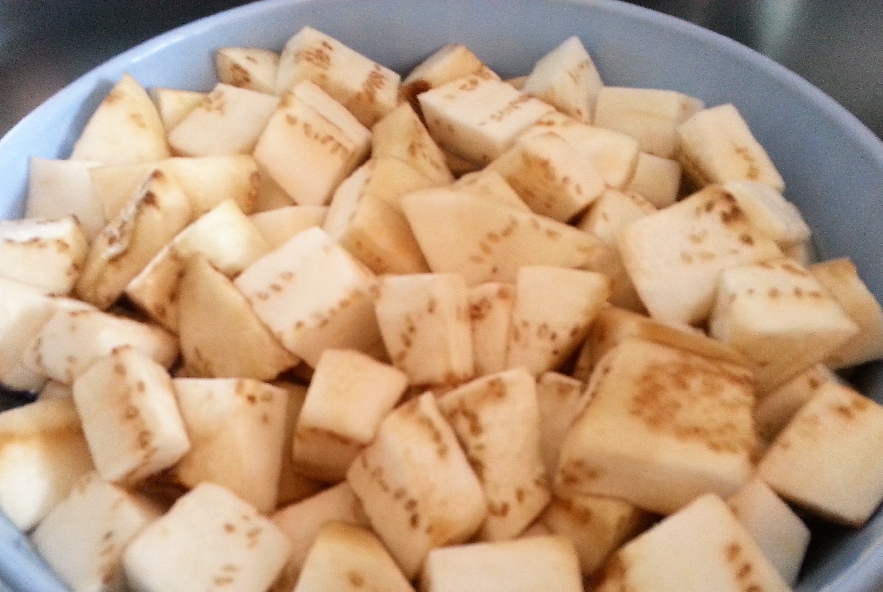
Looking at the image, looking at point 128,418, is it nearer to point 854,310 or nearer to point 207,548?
point 207,548

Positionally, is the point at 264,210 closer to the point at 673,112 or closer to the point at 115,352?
the point at 115,352

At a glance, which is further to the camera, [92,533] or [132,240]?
[132,240]

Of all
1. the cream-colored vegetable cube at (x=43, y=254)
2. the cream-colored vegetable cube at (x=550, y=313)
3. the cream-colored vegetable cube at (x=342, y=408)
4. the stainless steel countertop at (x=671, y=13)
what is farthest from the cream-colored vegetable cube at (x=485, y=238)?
the stainless steel countertop at (x=671, y=13)

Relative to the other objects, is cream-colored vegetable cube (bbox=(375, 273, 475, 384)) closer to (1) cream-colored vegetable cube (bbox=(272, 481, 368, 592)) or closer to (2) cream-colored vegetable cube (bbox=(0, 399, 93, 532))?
(1) cream-colored vegetable cube (bbox=(272, 481, 368, 592))

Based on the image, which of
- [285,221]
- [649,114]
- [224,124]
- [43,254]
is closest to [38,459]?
[43,254]

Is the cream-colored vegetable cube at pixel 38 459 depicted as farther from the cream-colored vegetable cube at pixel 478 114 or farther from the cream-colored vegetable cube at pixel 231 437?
the cream-colored vegetable cube at pixel 478 114

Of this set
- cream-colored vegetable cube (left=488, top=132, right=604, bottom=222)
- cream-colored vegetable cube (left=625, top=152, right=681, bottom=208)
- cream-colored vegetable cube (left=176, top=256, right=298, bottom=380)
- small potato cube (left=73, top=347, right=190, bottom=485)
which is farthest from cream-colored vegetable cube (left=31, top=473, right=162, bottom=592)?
cream-colored vegetable cube (left=625, top=152, right=681, bottom=208)
